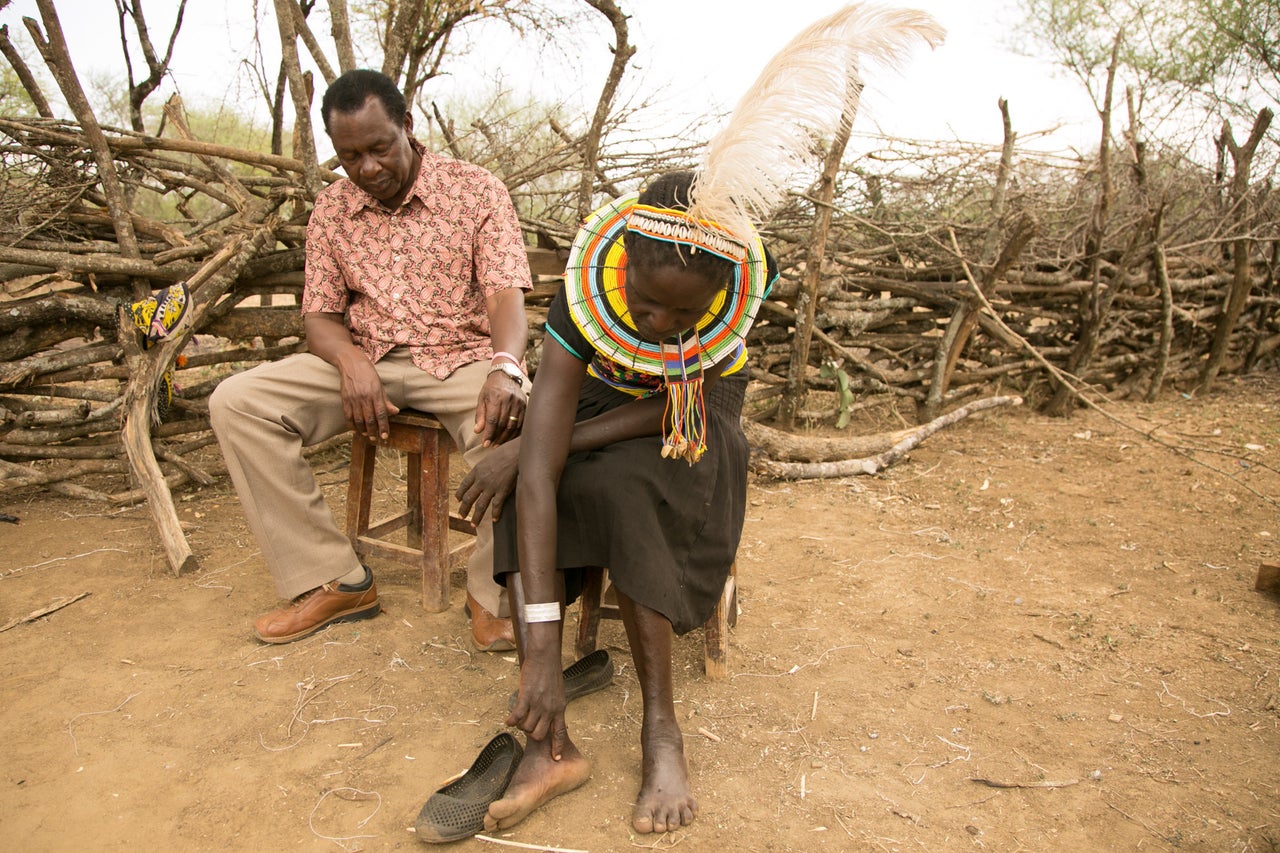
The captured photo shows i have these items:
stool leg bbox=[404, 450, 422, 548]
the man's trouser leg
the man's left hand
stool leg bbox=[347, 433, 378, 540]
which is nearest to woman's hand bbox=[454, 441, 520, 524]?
the man's left hand

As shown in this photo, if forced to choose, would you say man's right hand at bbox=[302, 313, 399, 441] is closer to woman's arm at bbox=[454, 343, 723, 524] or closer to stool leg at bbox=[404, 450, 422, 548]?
stool leg at bbox=[404, 450, 422, 548]

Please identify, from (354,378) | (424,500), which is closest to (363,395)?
(354,378)

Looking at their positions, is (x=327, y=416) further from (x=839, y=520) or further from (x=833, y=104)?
(x=839, y=520)

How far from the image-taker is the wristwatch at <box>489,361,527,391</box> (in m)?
2.48

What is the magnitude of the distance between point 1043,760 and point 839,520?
1.76 meters

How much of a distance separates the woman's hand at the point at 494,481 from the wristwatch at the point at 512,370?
41cm

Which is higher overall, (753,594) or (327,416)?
(327,416)

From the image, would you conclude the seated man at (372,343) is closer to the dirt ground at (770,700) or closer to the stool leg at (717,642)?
the dirt ground at (770,700)

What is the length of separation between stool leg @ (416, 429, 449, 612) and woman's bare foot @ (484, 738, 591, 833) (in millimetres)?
1041

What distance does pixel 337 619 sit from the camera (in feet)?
9.08

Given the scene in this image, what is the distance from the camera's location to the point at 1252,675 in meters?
2.52

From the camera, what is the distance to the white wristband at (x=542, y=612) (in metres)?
1.86

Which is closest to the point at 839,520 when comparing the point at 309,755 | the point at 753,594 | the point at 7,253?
the point at 753,594

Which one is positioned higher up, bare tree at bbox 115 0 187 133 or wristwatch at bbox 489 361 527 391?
bare tree at bbox 115 0 187 133
